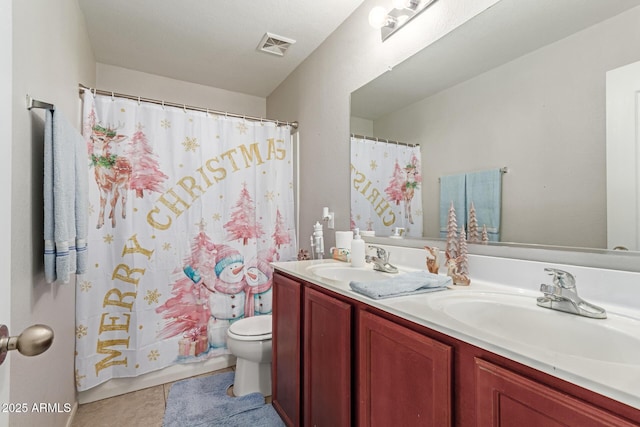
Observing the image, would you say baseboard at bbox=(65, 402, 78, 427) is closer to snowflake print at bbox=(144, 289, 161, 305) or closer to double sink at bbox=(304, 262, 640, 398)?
snowflake print at bbox=(144, 289, 161, 305)

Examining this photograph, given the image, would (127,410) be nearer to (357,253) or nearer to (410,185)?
(357,253)

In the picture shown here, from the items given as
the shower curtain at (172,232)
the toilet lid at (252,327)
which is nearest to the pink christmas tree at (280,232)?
the shower curtain at (172,232)

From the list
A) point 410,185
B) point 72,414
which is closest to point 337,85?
point 410,185

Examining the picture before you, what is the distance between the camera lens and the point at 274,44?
2.23m

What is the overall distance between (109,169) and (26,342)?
1720 mm

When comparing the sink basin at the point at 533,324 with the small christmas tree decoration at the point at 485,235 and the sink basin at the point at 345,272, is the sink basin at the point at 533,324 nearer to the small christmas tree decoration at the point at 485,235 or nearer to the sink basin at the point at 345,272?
the small christmas tree decoration at the point at 485,235

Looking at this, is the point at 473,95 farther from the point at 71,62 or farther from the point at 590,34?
the point at 71,62

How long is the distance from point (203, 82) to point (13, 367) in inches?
102

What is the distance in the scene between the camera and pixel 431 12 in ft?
4.63

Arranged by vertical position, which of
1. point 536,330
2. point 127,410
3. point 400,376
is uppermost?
point 536,330

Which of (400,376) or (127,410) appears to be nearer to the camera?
(400,376)

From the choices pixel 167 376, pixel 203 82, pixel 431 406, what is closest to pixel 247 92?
pixel 203 82

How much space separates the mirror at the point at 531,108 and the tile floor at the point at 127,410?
1.79 m

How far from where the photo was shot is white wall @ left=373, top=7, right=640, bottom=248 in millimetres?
918
